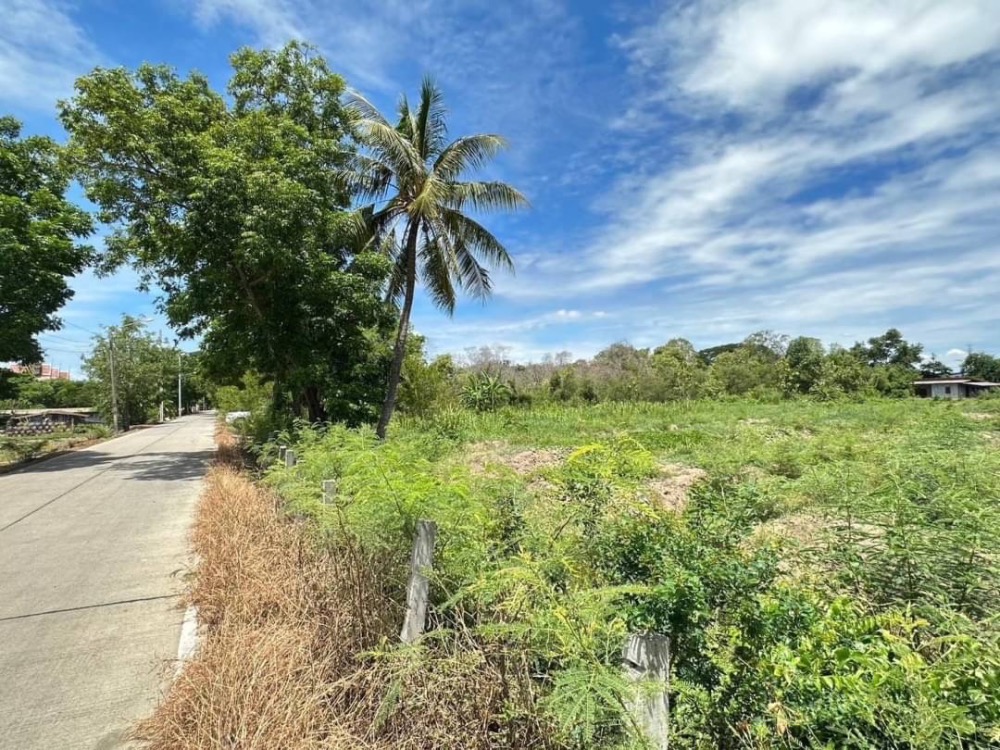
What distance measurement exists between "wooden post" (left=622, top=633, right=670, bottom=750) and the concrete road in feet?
9.91

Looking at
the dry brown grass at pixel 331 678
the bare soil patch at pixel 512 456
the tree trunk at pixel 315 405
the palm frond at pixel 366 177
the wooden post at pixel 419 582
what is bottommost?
the bare soil patch at pixel 512 456

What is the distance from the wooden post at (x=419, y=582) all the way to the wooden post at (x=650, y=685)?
1.28 m

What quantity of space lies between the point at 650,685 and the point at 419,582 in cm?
142

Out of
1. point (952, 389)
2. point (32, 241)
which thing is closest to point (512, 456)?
point (32, 241)

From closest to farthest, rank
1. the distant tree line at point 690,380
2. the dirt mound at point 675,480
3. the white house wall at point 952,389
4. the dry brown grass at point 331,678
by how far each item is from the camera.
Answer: the dry brown grass at point 331,678 < the dirt mound at point 675,480 < the distant tree line at point 690,380 < the white house wall at point 952,389

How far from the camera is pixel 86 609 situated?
4.88 m

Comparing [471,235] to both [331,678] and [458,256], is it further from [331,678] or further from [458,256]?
[331,678]

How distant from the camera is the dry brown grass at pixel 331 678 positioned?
2.35 m

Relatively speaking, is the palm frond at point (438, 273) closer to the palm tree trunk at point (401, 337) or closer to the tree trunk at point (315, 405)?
the palm tree trunk at point (401, 337)

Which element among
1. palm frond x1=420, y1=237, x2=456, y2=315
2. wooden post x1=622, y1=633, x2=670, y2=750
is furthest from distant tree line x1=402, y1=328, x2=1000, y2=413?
wooden post x1=622, y1=633, x2=670, y2=750

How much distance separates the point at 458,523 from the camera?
304 cm

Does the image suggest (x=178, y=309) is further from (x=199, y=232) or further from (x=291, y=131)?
(x=291, y=131)

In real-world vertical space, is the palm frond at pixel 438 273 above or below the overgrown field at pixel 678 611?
above

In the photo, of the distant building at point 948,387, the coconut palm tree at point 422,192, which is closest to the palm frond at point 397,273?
the coconut palm tree at point 422,192
